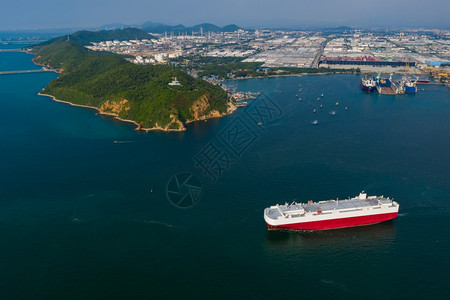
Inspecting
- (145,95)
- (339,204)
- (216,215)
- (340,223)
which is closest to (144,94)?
(145,95)

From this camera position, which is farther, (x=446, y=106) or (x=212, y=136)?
(x=446, y=106)

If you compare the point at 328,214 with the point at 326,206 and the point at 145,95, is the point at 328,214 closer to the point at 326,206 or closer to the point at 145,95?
the point at 326,206

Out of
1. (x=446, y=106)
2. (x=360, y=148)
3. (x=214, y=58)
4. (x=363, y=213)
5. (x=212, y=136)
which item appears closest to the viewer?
(x=363, y=213)

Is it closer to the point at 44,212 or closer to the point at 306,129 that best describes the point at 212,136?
the point at 306,129

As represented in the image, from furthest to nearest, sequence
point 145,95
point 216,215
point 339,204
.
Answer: point 145,95 < point 216,215 < point 339,204

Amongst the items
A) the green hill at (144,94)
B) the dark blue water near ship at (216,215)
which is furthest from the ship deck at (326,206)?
the green hill at (144,94)

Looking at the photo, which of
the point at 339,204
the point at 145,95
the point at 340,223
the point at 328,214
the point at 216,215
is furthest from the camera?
the point at 145,95

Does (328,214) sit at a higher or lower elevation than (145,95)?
lower

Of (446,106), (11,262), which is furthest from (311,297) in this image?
(446,106)
